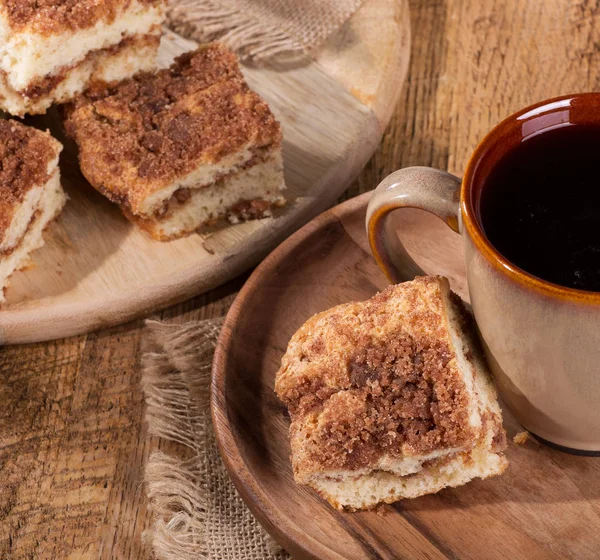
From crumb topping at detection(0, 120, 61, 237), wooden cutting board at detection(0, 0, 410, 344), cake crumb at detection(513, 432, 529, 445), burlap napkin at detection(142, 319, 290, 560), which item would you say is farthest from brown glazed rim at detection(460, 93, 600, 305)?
crumb topping at detection(0, 120, 61, 237)

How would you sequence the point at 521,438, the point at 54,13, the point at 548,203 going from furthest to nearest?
the point at 54,13
the point at 521,438
the point at 548,203

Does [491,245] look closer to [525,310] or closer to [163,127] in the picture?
[525,310]

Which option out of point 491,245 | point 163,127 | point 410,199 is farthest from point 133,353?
point 491,245

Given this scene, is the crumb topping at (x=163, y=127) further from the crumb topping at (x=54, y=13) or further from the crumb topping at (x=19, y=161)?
the crumb topping at (x=54, y=13)

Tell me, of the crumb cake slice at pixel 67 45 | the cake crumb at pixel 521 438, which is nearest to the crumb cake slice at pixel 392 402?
the cake crumb at pixel 521 438

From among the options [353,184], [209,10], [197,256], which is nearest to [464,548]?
[197,256]

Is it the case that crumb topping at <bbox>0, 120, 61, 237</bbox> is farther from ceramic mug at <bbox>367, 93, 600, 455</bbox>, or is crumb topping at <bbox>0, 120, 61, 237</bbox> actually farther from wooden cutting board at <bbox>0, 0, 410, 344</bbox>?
ceramic mug at <bbox>367, 93, 600, 455</bbox>
